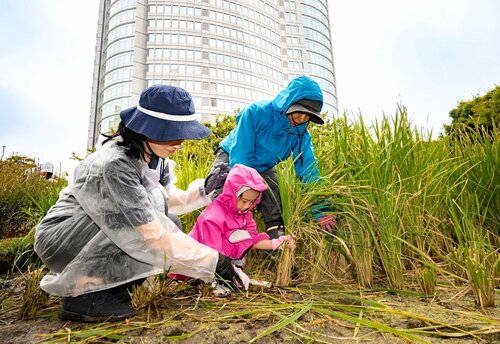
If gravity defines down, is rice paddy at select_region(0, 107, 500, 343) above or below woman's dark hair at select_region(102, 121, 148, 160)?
below

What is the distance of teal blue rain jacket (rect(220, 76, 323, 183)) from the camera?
2162 millimetres

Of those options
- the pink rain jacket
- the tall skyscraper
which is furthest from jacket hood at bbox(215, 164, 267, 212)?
the tall skyscraper

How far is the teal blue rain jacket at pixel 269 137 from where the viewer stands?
2.16 metres

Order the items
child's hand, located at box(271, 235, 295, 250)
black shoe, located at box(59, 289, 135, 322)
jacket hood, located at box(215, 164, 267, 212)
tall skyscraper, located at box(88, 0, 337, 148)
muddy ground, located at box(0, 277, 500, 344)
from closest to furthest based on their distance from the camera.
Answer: muddy ground, located at box(0, 277, 500, 344), black shoe, located at box(59, 289, 135, 322), child's hand, located at box(271, 235, 295, 250), jacket hood, located at box(215, 164, 267, 212), tall skyscraper, located at box(88, 0, 337, 148)

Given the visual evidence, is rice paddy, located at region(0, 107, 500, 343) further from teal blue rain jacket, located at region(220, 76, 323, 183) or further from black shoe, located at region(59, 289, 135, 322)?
teal blue rain jacket, located at region(220, 76, 323, 183)

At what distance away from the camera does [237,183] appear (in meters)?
1.80

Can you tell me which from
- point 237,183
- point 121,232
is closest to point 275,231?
point 237,183

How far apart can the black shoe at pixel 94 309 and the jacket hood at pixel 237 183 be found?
776mm

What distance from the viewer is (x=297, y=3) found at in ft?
158

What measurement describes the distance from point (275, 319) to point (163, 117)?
89 centimetres

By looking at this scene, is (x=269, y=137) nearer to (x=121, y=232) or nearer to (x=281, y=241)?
(x=281, y=241)

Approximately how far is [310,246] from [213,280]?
519 millimetres

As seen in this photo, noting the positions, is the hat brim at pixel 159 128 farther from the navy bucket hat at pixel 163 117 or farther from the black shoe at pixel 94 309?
the black shoe at pixel 94 309

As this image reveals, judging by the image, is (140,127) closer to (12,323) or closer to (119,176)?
(119,176)
